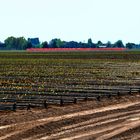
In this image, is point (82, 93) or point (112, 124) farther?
point (82, 93)

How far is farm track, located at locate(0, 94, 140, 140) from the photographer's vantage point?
58.3 ft

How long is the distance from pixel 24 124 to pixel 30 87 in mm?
15887

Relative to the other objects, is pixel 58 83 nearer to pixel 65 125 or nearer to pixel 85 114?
pixel 85 114

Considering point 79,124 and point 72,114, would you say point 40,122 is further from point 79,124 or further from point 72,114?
point 72,114

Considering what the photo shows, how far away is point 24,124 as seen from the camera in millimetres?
20188

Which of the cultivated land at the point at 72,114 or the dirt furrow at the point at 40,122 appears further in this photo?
the dirt furrow at the point at 40,122

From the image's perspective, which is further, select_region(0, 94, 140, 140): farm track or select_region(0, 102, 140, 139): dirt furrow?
select_region(0, 102, 140, 139): dirt furrow

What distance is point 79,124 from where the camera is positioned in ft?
66.1

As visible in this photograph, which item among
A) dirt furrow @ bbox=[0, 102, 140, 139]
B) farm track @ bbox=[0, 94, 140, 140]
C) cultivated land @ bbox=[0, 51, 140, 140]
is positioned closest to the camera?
farm track @ bbox=[0, 94, 140, 140]

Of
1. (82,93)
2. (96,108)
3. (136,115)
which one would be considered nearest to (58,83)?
(82,93)

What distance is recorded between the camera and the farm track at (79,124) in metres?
17.8

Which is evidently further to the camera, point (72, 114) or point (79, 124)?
point (72, 114)

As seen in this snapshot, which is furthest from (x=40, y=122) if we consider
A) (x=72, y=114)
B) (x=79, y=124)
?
(x=72, y=114)

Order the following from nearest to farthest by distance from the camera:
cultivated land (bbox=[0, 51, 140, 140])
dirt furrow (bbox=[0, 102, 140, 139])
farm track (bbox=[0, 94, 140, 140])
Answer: farm track (bbox=[0, 94, 140, 140])
cultivated land (bbox=[0, 51, 140, 140])
dirt furrow (bbox=[0, 102, 140, 139])
